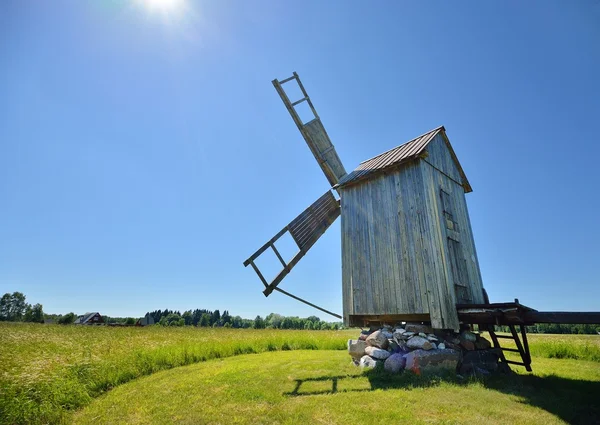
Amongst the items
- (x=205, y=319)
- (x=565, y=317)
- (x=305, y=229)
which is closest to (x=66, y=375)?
(x=305, y=229)

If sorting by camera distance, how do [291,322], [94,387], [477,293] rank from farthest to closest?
[291,322]
[477,293]
[94,387]

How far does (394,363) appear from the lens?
24.8 feet

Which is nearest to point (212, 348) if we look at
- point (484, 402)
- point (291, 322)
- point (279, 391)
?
point (279, 391)

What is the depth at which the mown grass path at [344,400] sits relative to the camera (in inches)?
185

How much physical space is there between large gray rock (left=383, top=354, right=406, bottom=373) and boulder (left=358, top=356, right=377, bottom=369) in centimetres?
32

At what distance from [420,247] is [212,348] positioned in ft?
35.9

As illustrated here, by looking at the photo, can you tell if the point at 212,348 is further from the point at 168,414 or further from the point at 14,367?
the point at 168,414

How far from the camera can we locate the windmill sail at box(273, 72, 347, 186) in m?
12.2

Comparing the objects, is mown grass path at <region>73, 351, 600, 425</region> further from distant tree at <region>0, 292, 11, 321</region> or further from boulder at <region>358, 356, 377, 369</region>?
distant tree at <region>0, 292, 11, 321</region>

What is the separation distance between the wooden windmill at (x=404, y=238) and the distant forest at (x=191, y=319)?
147ft

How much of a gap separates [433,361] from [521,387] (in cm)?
183

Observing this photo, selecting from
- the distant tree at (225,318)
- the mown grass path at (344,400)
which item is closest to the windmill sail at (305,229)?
the mown grass path at (344,400)

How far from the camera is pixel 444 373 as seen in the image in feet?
22.9

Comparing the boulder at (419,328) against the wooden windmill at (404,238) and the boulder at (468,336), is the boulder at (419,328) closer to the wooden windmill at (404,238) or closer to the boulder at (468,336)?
the wooden windmill at (404,238)
